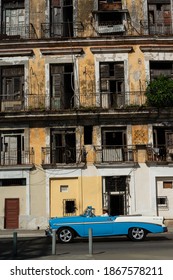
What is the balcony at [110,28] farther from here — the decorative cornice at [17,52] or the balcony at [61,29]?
the decorative cornice at [17,52]

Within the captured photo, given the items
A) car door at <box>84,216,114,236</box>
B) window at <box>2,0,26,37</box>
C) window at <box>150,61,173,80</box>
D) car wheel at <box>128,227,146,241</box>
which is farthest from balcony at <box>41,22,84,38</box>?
car wheel at <box>128,227,146,241</box>

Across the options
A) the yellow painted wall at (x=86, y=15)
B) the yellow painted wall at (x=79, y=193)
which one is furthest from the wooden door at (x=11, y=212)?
the yellow painted wall at (x=86, y=15)

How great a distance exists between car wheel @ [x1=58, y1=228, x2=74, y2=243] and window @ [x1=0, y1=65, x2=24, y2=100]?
12733 mm

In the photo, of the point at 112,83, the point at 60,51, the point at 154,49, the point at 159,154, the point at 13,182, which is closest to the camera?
the point at 159,154

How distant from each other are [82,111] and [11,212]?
7.97 meters

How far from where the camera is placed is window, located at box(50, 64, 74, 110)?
87.1 feet

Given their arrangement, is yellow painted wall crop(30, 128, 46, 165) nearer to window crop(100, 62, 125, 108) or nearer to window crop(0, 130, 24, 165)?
window crop(0, 130, 24, 165)

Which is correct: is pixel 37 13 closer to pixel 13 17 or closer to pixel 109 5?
pixel 13 17

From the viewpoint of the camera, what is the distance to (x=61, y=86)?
87.7ft

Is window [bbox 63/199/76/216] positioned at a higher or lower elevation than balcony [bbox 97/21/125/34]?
lower

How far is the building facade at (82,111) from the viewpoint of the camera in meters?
25.2

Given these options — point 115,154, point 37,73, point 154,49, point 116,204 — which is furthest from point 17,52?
point 116,204

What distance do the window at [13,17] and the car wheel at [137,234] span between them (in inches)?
659
